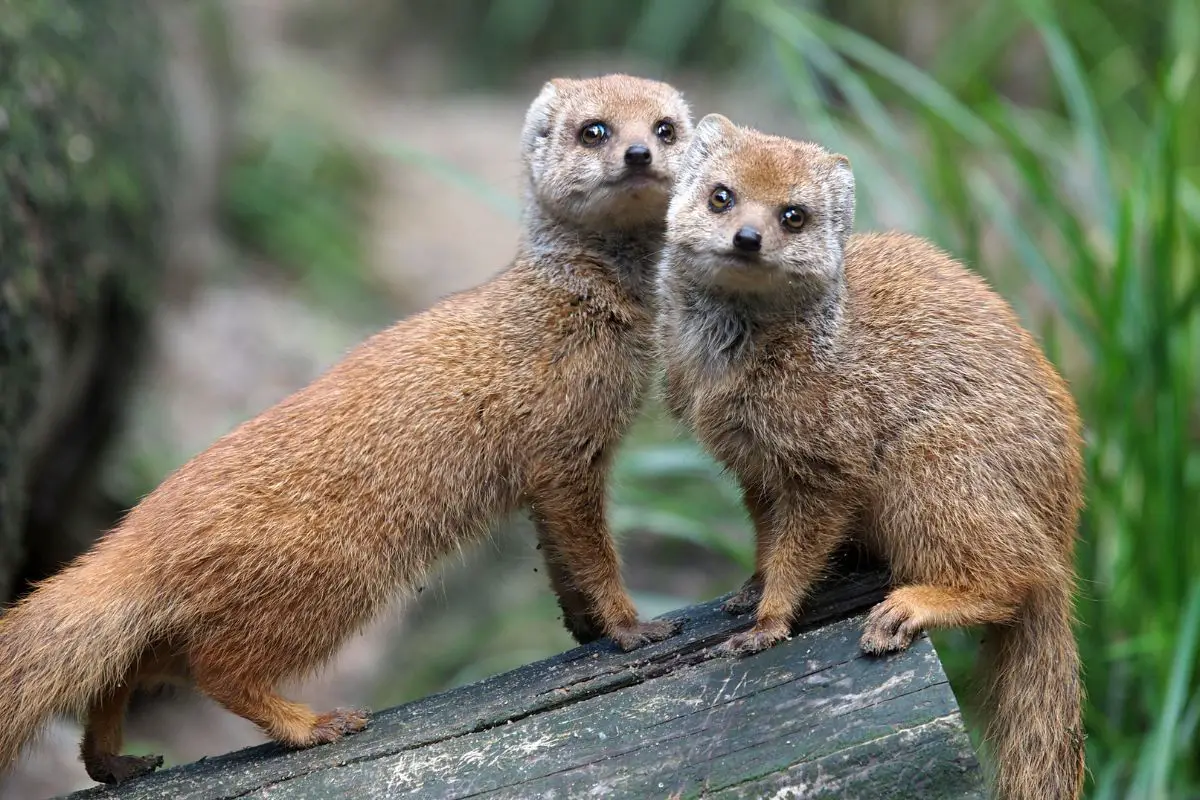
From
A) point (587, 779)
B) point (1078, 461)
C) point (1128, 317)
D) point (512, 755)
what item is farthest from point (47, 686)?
point (1128, 317)

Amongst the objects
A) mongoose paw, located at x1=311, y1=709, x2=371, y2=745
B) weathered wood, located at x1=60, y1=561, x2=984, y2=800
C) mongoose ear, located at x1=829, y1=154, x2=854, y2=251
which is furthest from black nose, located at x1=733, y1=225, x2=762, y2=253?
mongoose paw, located at x1=311, y1=709, x2=371, y2=745

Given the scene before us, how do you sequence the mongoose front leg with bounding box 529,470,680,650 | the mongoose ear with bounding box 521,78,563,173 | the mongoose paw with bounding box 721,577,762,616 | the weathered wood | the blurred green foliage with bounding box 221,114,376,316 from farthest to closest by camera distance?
1. the blurred green foliage with bounding box 221,114,376,316
2. the mongoose ear with bounding box 521,78,563,173
3. the mongoose front leg with bounding box 529,470,680,650
4. the mongoose paw with bounding box 721,577,762,616
5. the weathered wood

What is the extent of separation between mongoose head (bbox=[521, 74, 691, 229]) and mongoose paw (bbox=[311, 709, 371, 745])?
1.71 metres

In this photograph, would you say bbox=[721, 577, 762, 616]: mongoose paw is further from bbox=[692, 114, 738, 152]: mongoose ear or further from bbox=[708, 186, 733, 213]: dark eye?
bbox=[692, 114, 738, 152]: mongoose ear

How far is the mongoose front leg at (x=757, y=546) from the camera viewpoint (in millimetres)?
3646

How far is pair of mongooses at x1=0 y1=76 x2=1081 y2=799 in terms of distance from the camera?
3412 millimetres

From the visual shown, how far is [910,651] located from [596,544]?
1.07 m

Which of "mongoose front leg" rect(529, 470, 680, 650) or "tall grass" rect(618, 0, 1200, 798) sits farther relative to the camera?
"tall grass" rect(618, 0, 1200, 798)

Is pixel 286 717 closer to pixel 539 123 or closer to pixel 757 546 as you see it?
pixel 757 546

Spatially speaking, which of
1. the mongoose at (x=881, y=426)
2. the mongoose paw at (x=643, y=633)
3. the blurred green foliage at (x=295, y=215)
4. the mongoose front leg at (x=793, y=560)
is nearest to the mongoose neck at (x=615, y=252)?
the mongoose at (x=881, y=426)

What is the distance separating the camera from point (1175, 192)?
4910 millimetres

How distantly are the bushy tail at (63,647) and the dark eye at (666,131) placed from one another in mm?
2130

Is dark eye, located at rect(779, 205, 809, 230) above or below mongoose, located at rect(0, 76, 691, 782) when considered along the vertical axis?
above

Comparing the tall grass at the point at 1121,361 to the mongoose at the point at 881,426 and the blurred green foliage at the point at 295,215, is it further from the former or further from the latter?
the blurred green foliage at the point at 295,215
